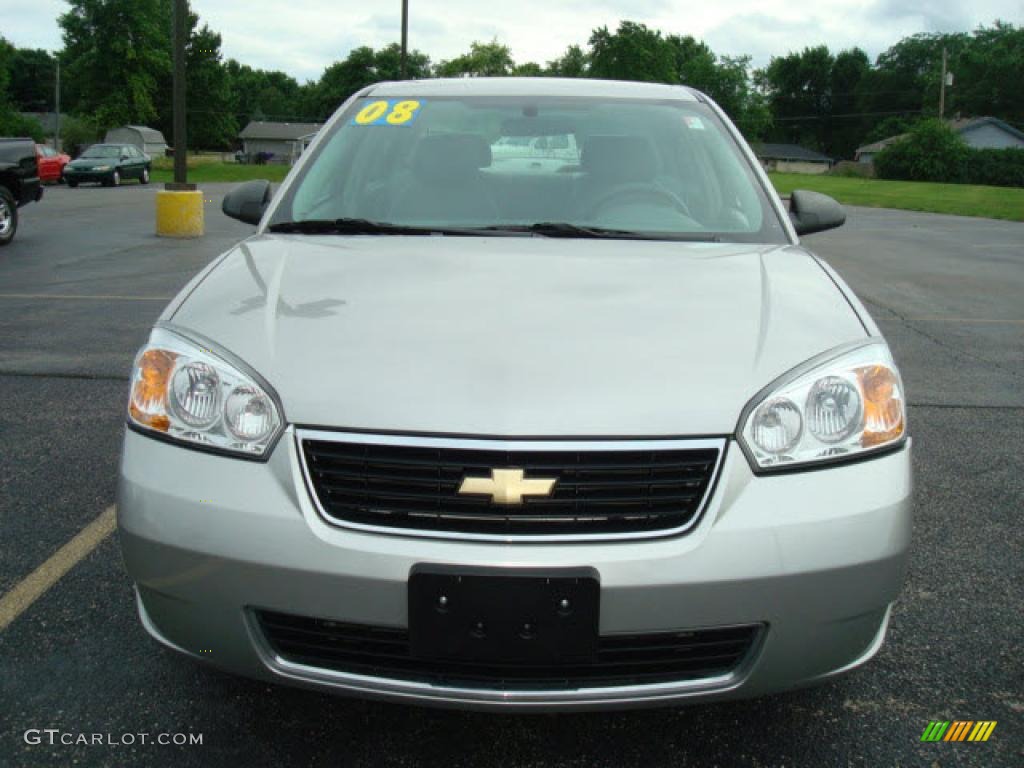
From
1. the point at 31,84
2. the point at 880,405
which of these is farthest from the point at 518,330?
the point at 31,84

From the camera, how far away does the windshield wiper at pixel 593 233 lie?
2.87 m

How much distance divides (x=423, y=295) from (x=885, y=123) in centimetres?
11418

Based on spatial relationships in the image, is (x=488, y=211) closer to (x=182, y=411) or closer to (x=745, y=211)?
(x=745, y=211)

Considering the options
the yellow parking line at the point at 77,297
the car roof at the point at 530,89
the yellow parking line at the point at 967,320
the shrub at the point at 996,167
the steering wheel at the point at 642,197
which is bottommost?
the yellow parking line at the point at 77,297

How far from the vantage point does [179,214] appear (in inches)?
561

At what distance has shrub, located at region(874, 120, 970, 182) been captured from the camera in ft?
208

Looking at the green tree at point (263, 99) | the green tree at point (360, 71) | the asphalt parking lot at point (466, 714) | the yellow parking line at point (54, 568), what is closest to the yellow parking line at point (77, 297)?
the asphalt parking lot at point (466, 714)

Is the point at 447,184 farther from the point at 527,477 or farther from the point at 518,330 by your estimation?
the point at 527,477

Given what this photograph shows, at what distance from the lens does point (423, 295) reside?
230 cm

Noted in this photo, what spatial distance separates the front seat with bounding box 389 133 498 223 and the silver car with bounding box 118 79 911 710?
32.0 inches

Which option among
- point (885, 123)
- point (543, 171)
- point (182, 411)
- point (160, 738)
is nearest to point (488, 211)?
point (543, 171)

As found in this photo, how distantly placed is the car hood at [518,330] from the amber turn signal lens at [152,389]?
0.10m

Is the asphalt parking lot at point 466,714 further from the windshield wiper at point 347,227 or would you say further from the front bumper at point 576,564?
the windshield wiper at point 347,227

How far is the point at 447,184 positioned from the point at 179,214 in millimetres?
12184
